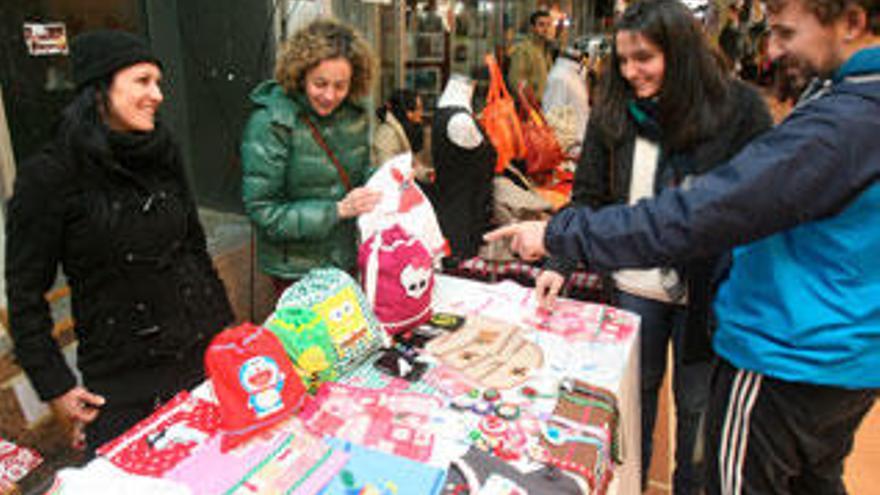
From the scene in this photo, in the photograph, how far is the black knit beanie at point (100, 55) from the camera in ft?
4.54

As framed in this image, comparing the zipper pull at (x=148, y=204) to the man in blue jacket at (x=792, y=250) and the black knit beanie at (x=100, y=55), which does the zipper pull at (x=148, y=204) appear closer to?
the black knit beanie at (x=100, y=55)

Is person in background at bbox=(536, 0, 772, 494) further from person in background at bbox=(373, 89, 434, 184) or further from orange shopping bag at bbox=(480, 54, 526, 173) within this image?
orange shopping bag at bbox=(480, 54, 526, 173)

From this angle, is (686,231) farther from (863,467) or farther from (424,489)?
(863,467)

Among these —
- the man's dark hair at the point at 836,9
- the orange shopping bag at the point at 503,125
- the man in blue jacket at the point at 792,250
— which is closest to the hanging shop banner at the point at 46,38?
the man in blue jacket at the point at 792,250

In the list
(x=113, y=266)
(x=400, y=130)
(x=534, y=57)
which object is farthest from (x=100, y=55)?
(x=534, y=57)

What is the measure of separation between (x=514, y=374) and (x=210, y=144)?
2.36 metres

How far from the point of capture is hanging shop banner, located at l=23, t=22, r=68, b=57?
6.72ft

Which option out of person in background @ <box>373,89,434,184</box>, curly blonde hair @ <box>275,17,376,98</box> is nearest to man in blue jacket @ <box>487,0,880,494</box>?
curly blonde hair @ <box>275,17,376,98</box>

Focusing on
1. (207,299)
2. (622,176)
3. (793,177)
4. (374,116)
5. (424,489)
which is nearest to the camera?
(793,177)

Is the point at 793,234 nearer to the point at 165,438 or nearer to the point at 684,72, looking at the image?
the point at 684,72

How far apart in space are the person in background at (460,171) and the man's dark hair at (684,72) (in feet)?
3.78

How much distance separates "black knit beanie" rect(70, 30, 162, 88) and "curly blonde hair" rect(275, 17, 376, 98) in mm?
621

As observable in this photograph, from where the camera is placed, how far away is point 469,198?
2.82 m

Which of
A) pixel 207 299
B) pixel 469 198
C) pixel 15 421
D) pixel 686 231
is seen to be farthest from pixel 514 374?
pixel 15 421
